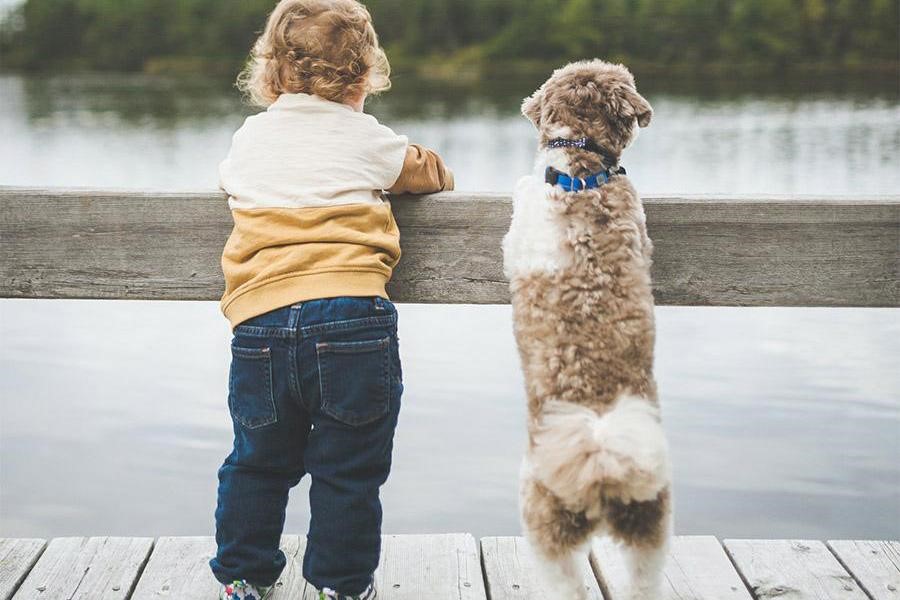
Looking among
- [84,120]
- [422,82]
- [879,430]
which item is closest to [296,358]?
[879,430]

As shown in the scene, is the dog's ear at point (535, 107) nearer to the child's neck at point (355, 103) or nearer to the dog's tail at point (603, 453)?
the child's neck at point (355, 103)

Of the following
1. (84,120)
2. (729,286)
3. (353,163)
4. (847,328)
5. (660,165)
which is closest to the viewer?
(353,163)

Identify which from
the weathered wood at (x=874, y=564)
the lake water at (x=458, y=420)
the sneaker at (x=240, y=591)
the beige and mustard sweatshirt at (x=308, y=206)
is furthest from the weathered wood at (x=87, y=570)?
the lake water at (x=458, y=420)

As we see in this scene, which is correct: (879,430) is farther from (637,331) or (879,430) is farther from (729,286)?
(637,331)

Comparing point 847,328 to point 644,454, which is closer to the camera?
point 644,454

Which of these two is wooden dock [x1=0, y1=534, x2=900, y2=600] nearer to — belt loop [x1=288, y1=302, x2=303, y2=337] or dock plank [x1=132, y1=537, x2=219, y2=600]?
dock plank [x1=132, y1=537, x2=219, y2=600]

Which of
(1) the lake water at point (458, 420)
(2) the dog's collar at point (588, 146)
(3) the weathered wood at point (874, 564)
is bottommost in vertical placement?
(1) the lake water at point (458, 420)

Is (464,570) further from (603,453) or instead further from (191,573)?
(603,453)

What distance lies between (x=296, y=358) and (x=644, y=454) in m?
0.85

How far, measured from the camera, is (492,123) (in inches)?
1097

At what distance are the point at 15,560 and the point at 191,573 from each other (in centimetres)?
A: 54

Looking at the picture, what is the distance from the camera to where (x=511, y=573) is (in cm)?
305

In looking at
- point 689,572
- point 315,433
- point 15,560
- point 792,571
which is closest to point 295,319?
point 315,433

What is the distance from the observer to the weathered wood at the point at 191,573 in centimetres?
291
